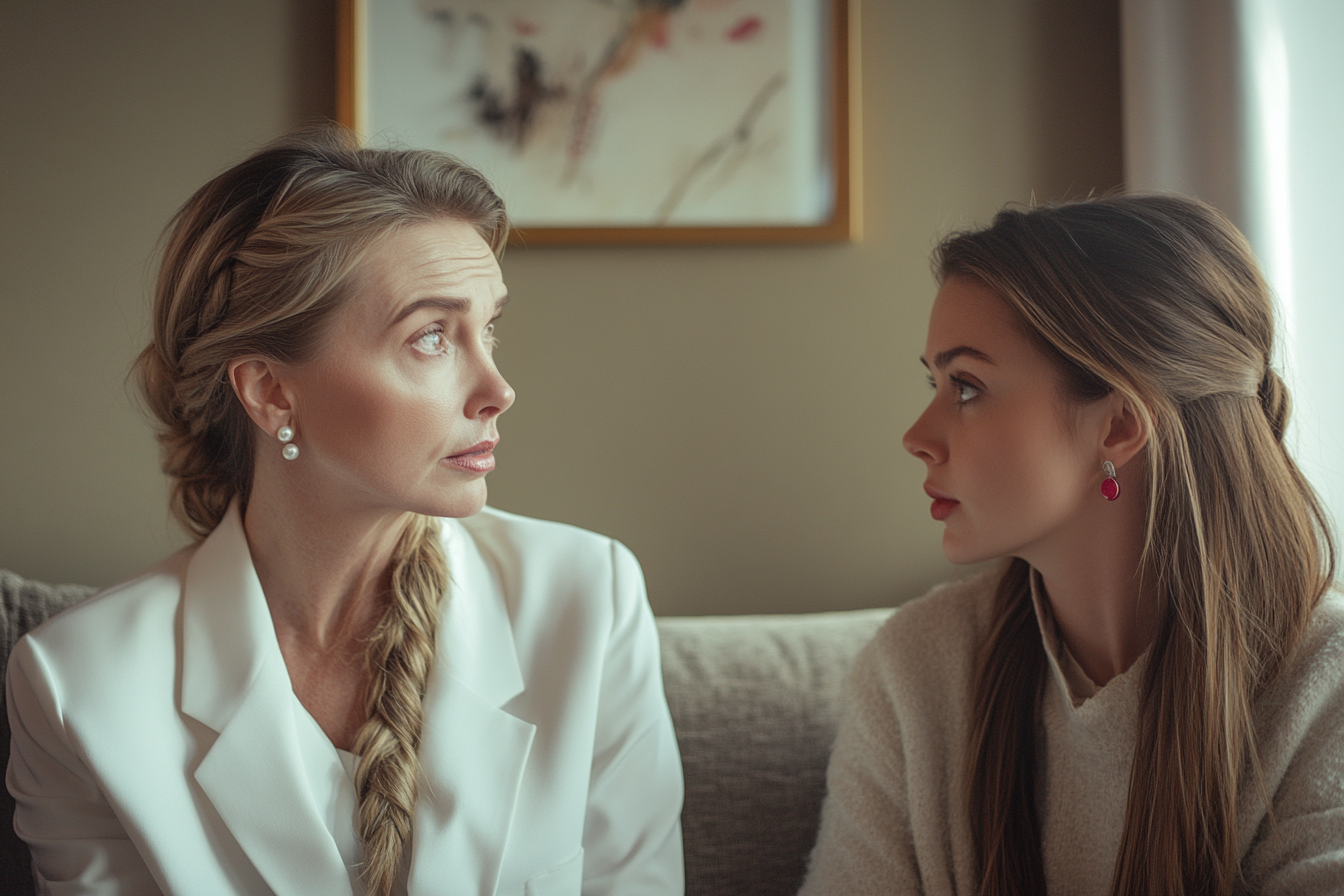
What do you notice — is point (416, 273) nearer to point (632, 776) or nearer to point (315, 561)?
point (315, 561)

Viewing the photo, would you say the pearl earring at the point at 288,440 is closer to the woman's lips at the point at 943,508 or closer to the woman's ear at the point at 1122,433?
the woman's lips at the point at 943,508

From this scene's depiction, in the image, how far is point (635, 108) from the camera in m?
1.79

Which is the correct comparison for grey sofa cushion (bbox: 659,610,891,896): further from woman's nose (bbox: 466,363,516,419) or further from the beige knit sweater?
woman's nose (bbox: 466,363,516,419)

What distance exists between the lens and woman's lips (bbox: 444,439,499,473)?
1184 mm

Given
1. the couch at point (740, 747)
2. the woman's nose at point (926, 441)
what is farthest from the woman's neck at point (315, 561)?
the woman's nose at point (926, 441)

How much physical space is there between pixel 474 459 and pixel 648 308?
726 millimetres

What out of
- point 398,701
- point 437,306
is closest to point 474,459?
point 437,306

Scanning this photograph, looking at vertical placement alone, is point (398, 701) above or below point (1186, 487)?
below

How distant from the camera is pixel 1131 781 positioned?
1126 mm

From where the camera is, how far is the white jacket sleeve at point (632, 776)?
1.25m

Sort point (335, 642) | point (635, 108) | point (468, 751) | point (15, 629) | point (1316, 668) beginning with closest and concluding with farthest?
point (1316, 668) < point (468, 751) < point (335, 642) < point (15, 629) < point (635, 108)

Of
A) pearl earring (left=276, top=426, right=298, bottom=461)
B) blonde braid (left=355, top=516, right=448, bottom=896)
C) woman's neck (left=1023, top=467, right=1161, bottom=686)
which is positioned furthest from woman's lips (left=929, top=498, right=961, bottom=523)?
pearl earring (left=276, top=426, right=298, bottom=461)

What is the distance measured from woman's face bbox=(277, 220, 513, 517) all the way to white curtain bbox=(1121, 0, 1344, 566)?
1249 millimetres

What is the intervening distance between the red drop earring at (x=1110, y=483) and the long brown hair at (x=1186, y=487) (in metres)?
0.04
